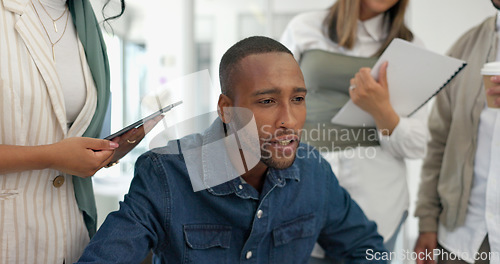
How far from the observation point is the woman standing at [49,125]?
0.79 meters

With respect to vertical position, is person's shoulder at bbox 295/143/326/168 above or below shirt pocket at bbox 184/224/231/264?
above

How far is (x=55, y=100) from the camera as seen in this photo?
2.75ft

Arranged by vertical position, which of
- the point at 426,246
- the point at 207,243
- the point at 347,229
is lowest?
the point at 426,246

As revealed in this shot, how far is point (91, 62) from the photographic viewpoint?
2.97 feet

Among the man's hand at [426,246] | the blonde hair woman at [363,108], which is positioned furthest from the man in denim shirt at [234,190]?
the man's hand at [426,246]

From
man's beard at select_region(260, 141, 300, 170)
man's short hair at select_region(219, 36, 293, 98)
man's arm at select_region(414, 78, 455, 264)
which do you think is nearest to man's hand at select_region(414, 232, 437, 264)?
man's arm at select_region(414, 78, 455, 264)

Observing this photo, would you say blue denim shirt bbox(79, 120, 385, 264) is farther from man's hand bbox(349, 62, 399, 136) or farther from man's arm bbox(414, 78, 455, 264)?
man's arm bbox(414, 78, 455, 264)

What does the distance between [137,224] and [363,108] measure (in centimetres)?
70

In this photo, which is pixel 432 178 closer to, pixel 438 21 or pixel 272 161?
pixel 272 161

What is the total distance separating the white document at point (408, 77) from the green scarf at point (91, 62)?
66 cm

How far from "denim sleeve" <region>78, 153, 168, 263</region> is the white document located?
58 centimetres

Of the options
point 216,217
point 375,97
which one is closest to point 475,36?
point 375,97

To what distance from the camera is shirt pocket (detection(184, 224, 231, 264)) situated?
3.19 feet

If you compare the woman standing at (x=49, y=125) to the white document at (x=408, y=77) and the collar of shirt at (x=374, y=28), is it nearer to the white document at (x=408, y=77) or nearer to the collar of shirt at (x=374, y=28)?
the white document at (x=408, y=77)
